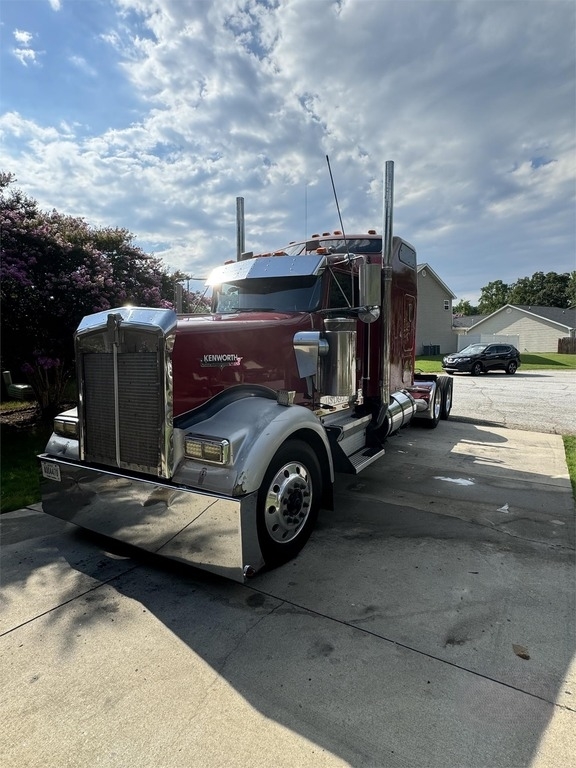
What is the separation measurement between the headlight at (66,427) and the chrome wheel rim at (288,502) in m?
1.71

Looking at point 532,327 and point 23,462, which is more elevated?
point 532,327

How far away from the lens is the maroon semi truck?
290 cm

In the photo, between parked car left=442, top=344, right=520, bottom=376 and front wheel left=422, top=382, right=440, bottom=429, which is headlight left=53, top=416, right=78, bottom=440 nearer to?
front wheel left=422, top=382, right=440, bottom=429

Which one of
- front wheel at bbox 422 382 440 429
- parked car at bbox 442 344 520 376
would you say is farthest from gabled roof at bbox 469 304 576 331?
front wheel at bbox 422 382 440 429

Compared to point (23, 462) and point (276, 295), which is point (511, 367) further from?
point (23, 462)

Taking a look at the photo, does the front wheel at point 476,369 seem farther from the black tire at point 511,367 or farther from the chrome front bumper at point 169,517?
the chrome front bumper at point 169,517

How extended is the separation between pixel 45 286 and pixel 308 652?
688cm

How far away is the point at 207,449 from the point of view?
2.94 m

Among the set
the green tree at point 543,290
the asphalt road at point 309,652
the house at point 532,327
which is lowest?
the asphalt road at point 309,652

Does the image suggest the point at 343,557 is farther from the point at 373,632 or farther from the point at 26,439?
the point at 26,439

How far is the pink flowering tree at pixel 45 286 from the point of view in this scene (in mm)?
7137

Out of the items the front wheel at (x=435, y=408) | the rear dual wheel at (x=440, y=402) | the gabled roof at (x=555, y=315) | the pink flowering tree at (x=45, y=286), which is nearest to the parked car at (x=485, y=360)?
the rear dual wheel at (x=440, y=402)

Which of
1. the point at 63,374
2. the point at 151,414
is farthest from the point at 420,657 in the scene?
the point at 63,374

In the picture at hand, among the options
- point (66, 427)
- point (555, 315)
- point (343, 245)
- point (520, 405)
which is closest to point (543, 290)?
point (555, 315)
